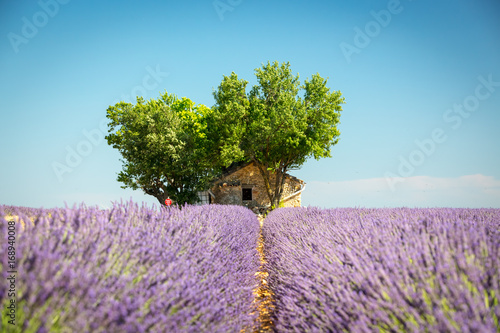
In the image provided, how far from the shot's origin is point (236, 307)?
2607mm

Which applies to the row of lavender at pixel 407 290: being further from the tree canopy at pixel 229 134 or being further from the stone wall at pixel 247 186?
the stone wall at pixel 247 186

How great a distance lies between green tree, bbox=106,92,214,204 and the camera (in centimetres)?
1778

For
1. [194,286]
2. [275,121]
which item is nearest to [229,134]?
[275,121]

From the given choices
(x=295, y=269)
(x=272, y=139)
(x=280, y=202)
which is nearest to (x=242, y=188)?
(x=280, y=202)

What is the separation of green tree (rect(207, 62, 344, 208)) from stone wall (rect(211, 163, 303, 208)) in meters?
0.94

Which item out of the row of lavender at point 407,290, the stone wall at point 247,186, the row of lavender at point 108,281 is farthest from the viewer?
the stone wall at point 247,186

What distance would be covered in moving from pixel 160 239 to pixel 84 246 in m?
0.64

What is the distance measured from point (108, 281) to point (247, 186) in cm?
1977

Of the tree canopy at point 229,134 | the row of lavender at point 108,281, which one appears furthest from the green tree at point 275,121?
the row of lavender at point 108,281

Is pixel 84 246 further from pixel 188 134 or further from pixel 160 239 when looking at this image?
pixel 188 134

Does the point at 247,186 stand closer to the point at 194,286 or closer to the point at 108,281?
the point at 194,286

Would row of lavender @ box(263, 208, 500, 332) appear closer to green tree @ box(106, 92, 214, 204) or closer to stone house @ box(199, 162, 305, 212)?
green tree @ box(106, 92, 214, 204)

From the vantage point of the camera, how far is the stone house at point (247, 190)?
821 inches

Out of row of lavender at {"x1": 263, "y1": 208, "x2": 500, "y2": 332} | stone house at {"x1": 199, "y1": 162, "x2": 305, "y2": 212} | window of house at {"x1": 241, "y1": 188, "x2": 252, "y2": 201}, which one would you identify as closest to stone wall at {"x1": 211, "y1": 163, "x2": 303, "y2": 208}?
stone house at {"x1": 199, "y1": 162, "x2": 305, "y2": 212}
